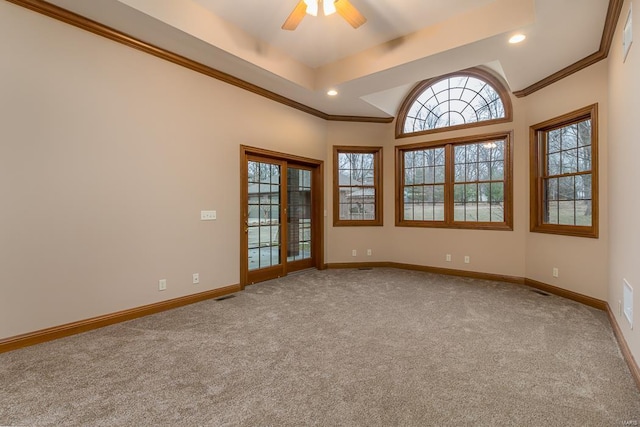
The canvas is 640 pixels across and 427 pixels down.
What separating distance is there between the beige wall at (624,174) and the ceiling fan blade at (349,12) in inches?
77.3

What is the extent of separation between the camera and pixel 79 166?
9.01 ft

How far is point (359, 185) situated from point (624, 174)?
3.77m

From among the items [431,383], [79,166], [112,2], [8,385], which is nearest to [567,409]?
[431,383]

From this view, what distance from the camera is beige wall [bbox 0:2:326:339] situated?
244 centimetres

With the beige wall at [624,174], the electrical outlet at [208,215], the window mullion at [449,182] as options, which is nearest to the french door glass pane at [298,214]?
the electrical outlet at [208,215]

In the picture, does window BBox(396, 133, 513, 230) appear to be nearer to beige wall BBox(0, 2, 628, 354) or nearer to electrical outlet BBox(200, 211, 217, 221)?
beige wall BBox(0, 2, 628, 354)

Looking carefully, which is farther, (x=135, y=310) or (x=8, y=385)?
(x=135, y=310)

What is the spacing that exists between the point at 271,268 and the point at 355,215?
1953mm

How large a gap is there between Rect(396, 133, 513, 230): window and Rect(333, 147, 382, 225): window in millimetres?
398

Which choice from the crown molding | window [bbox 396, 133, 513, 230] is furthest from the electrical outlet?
the crown molding

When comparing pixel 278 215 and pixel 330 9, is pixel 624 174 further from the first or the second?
pixel 278 215

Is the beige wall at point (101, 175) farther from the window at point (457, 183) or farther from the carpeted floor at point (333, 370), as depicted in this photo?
the window at point (457, 183)

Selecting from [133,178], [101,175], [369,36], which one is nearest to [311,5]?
[369,36]

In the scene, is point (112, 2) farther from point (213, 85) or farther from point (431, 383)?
point (431, 383)
